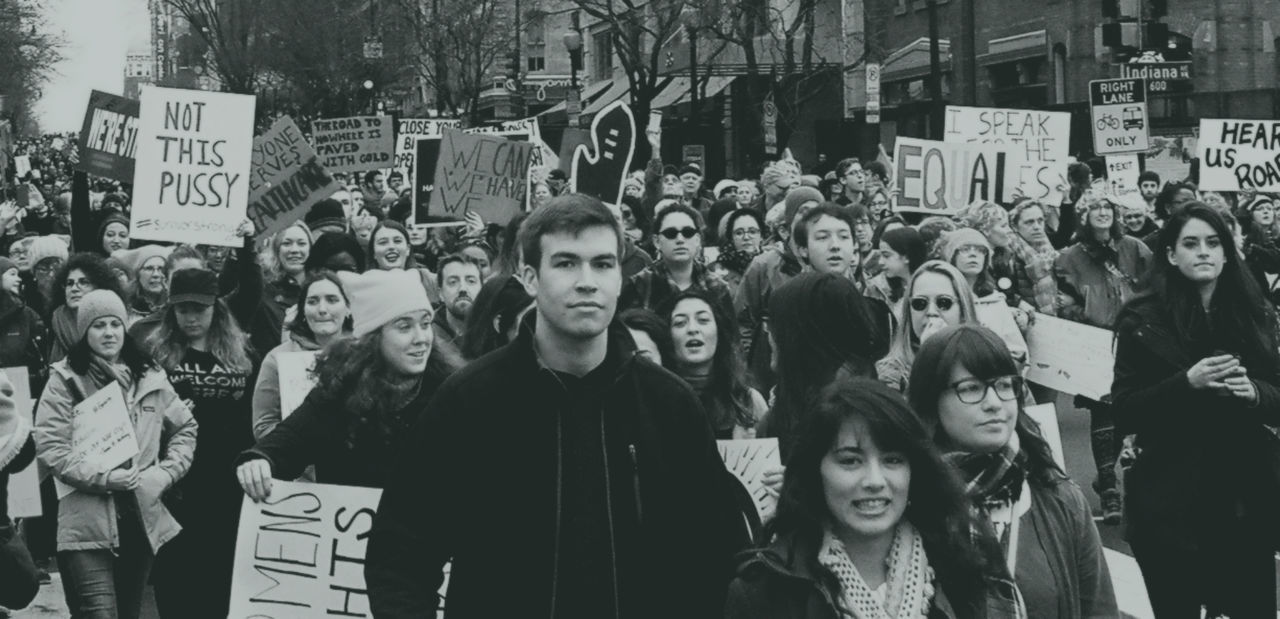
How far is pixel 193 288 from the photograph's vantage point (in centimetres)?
792

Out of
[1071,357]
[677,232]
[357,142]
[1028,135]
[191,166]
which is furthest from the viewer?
[357,142]

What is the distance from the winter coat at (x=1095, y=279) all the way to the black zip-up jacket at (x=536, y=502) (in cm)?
749

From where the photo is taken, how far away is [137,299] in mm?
10492

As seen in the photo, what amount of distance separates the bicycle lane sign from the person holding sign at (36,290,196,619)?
44.7ft

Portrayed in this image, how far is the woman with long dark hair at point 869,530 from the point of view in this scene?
361 cm

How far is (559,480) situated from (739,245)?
783 centimetres

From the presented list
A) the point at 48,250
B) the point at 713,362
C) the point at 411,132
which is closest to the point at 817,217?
the point at 713,362

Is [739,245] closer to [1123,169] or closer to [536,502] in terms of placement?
[536,502]

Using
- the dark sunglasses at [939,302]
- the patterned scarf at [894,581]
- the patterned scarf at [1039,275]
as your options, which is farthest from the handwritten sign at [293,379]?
the patterned scarf at [1039,275]

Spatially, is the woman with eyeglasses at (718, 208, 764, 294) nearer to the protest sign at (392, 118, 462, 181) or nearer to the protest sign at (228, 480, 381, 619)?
the protest sign at (228, 480, 381, 619)

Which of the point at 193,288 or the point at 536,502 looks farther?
the point at 193,288

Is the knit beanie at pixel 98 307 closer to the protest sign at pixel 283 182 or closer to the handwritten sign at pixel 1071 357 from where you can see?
the handwritten sign at pixel 1071 357

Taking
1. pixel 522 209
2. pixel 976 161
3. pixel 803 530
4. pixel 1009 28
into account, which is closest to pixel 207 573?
pixel 803 530

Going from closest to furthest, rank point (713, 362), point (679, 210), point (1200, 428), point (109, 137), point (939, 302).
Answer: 1. point (1200, 428)
2. point (713, 362)
3. point (939, 302)
4. point (679, 210)
5. point (109, 137)
